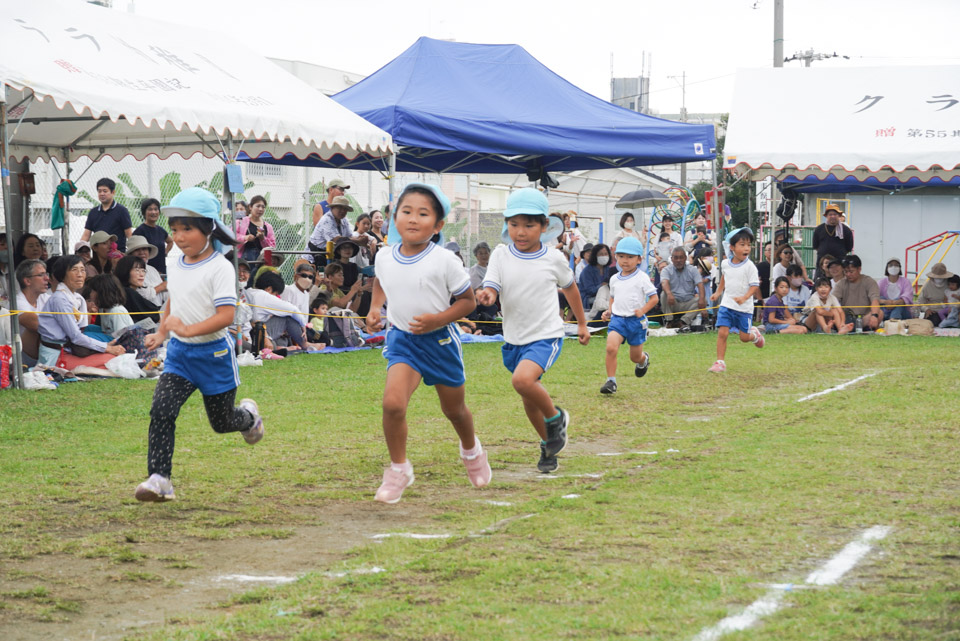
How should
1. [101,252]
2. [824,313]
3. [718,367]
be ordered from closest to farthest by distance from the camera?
[718,367]
[101,252]
[824,313]

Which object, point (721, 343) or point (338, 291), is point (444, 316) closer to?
point (721, 343)

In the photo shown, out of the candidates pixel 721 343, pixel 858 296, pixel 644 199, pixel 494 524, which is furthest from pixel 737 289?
pixel 644 199

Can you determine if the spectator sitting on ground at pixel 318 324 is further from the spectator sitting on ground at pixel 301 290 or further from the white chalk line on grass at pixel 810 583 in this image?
the white chalk line on grass at pixel 810 583

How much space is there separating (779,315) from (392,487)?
14.8 m

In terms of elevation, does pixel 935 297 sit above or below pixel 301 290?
below

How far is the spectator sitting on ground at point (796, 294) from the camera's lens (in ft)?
63.6

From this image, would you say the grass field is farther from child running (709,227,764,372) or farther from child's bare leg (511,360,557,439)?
child running (709,227,764,372)

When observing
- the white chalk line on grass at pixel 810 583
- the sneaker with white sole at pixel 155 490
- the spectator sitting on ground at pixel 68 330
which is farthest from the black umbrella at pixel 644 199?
the white chalk line on grass at pixel 810 583

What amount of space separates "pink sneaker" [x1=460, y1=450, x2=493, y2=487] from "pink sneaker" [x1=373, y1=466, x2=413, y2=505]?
46 centimetres

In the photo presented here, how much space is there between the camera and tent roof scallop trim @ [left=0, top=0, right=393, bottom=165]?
11375 mm

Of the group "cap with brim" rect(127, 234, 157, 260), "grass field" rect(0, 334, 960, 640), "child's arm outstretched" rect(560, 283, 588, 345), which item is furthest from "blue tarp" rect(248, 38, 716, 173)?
"child's arm outstretched" rect(560, 283, 588, 345)

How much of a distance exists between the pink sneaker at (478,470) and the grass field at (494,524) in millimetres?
87

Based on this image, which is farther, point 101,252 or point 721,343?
point 101,252

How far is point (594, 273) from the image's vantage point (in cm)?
1923
